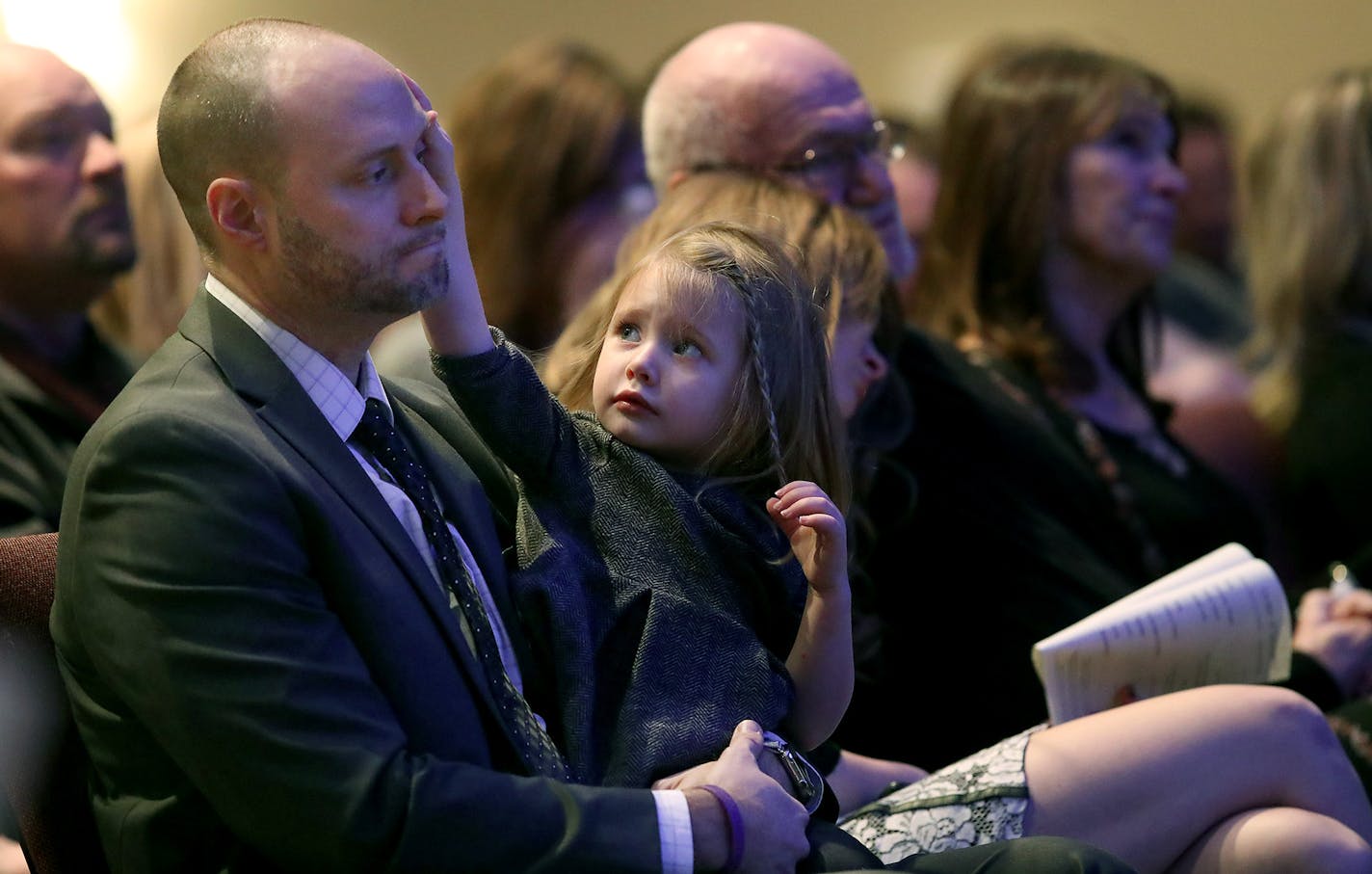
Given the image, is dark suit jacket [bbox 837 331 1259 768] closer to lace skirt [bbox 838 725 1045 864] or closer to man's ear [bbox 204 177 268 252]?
lace skirt [bbox 838 725 1045 864]

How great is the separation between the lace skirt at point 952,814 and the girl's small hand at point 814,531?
0.31m

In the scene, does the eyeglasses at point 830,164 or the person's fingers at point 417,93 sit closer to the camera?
the person's fingers at point 417,93

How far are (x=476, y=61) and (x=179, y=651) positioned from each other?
4039 millimetres

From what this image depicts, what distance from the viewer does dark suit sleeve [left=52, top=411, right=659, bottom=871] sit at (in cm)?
135

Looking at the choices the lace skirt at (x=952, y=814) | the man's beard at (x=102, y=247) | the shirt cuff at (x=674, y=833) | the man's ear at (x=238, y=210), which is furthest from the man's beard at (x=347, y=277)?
the man's beard at (x=102, y=247)

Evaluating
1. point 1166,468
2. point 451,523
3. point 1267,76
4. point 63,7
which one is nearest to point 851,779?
point 451,523

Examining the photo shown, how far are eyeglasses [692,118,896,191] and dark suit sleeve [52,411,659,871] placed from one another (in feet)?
3.95

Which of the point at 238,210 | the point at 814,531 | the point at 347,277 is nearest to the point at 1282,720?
the point at 814,531

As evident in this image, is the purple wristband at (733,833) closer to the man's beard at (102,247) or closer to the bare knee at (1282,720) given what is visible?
the bare knee at (1282,720)

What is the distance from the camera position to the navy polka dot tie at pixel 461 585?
1.57 m

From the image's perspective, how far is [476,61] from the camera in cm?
516

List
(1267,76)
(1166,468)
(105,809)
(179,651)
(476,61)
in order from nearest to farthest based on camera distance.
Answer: (179,651) → (105,809) → (1166,468) → (476,61) → (1267,76)

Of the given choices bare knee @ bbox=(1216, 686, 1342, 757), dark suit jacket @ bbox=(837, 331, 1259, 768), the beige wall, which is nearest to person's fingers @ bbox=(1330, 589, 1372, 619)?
dark suit jacket @ bbox=(837, 331, 1259, 768)

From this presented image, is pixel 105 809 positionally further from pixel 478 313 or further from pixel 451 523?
pixel 478 313
